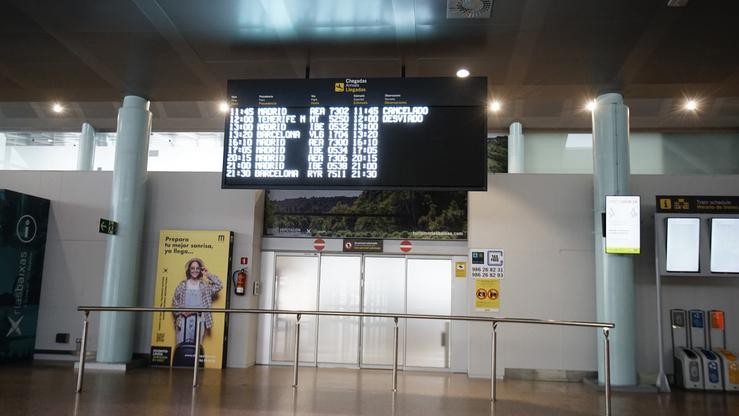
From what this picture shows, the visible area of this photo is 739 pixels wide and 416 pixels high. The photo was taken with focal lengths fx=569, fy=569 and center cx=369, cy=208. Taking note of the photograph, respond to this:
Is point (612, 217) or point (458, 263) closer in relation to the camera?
point (612, 217)

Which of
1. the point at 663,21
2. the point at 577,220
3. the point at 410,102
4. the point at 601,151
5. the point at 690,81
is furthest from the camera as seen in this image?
the point at 577,220

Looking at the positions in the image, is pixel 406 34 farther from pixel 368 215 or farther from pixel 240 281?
pixel 240 281

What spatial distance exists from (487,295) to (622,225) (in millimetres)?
2020

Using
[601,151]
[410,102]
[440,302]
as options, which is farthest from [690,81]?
[440,302]

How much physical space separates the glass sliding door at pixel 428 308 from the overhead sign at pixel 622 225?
2346mm

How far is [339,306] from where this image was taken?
878 cm

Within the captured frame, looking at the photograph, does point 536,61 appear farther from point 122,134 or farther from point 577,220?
point 122,134

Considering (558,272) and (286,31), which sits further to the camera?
(558,272)

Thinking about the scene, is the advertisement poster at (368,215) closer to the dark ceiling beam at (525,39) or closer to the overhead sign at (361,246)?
the overhead sign at (361,246)

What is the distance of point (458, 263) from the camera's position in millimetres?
8555

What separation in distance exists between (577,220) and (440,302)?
2.32 m

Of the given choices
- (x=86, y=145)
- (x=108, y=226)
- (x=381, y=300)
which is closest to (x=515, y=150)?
(x=381, y=300)

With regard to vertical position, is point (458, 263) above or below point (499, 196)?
below

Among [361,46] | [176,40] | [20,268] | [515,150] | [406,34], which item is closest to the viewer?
[406,34]
